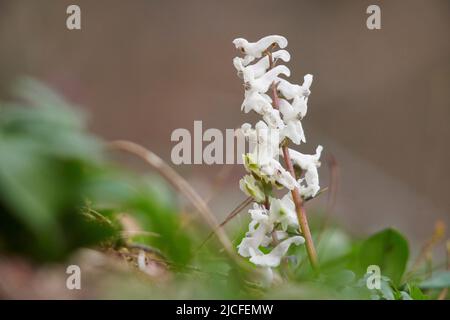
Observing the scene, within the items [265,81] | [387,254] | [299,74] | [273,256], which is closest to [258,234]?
[273,256]

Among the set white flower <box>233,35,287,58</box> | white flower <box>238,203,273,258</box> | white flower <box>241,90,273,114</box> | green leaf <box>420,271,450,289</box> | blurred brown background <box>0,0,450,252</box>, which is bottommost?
green leaf <box>420,271,450,289</box>

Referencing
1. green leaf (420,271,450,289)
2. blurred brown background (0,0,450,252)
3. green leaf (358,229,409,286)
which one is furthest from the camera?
blurred brown background (0,0,450,252)

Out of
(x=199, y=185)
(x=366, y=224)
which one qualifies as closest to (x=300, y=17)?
(x=366, y=224)

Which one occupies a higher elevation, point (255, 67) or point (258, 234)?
point (255, 67)

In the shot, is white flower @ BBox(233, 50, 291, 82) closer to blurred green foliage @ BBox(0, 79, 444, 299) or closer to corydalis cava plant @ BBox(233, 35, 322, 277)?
corydalis cava plant @ BBox(233, 35, 322, 277)

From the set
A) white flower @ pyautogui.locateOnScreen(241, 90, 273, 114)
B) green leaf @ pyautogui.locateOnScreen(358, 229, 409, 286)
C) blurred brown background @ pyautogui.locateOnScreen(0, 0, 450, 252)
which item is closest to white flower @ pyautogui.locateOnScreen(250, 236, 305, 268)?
white flower @ pyautogui.locateOnScreen(241, 90, 273, 114)

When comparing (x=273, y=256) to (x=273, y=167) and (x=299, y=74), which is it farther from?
(x=299, y=74)

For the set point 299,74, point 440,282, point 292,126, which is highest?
point 299,74

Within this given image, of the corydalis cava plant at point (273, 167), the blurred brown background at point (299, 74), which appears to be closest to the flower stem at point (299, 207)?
the corydalis cava plant at point (273, 167)
